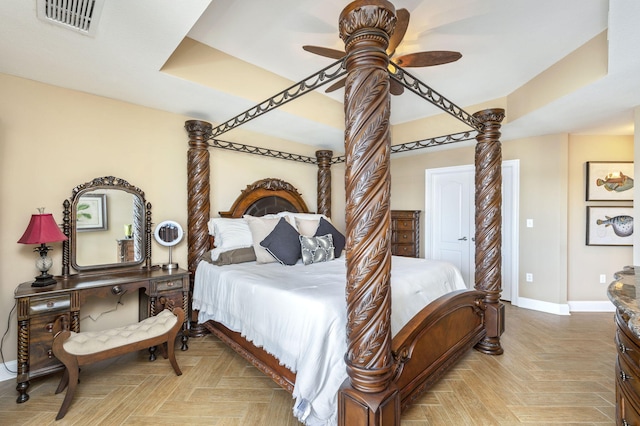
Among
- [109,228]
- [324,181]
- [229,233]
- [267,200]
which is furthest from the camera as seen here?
[324,181]

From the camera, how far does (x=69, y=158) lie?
2.57m

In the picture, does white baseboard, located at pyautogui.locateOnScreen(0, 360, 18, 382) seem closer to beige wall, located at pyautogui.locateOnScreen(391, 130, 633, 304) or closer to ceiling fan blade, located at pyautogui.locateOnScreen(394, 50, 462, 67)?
ceiling fan blade, located at pyautogui.locateOnScreen(394, 50, 462, 67)

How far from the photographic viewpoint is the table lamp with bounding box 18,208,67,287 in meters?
2.13

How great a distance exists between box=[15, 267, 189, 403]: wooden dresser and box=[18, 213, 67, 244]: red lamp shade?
361mm

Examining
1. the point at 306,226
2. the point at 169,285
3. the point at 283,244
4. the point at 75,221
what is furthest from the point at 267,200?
the point at 75,221

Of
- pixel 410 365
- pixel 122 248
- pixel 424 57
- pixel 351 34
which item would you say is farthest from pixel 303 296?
pixel 122 248

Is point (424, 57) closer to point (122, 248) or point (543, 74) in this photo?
point (543, 74)

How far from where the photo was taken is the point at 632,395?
42.5 inches

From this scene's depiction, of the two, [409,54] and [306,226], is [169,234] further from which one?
[409,54]

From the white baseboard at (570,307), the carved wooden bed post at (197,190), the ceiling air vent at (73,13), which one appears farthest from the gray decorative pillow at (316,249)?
the white baseboard at (570,307)

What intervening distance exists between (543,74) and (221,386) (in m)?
4.21

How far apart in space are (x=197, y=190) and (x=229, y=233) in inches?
22.9

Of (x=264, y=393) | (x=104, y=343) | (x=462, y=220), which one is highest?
(x=462, y=220)

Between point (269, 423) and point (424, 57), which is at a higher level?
point (424, 57)
